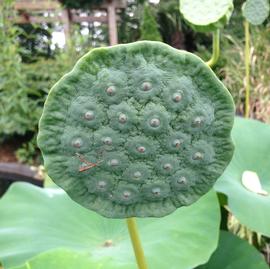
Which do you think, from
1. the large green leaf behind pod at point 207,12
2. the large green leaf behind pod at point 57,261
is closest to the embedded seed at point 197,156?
the large green leaf behind pod at point 57,261

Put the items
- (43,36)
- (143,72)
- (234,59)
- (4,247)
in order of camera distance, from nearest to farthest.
Answer: (143,72), (4,247), (234,59), (43,36)

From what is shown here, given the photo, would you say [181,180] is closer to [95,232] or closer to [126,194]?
[126,194]

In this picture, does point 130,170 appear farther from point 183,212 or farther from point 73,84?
point 183,212

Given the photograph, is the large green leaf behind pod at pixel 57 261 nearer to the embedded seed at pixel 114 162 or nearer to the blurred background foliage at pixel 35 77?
the embedded seed at pixel 114 162

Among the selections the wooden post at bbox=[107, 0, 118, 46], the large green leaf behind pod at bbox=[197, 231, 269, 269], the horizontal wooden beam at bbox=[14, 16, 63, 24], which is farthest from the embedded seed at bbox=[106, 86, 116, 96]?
the wooden post at bbox=[107, 0, 118, 46]

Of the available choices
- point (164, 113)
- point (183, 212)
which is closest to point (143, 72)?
point (164, 113)

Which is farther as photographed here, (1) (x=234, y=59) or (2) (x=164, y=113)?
(1) (x=234, y=59)

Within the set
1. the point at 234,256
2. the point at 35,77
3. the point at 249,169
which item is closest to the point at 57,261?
the point at 234,256
